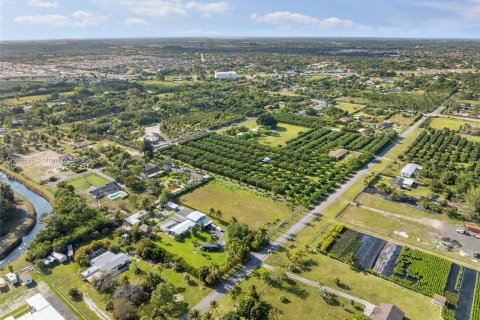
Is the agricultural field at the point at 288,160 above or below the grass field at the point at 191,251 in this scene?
above

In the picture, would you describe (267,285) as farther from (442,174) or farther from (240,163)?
(442,174)

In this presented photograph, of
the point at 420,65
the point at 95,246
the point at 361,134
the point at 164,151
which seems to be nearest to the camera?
the point at 95,246

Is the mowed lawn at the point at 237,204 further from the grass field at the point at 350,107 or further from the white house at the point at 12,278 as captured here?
the grass field at the point at 350,107

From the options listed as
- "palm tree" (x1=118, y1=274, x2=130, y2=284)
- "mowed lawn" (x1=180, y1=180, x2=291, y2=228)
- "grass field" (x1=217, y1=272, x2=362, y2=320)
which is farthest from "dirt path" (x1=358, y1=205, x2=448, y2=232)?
"palm tree" (x1=118, y1=274, x2=130, y2=284)

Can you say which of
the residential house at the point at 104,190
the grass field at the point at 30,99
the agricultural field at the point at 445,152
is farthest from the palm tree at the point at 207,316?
the grass field at the point at 30,99

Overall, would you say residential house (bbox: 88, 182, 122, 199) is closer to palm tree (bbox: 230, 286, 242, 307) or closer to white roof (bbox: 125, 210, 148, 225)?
white roof (bbox: 125, 210, 148, 225)

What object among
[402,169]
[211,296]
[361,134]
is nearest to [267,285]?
[211,296]

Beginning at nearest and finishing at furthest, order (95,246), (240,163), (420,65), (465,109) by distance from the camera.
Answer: (95,246)
(240,163)
(465,109)
(420,65)

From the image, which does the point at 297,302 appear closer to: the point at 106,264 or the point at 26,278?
the point at 106,264
